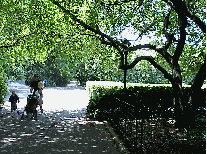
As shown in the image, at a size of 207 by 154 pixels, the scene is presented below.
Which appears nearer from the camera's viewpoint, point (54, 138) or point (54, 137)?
point (54, 138)

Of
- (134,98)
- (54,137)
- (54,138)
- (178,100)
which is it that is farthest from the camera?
(134,98)

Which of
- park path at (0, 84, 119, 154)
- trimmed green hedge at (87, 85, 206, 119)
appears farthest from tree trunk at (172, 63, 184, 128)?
park path at (0, 84, 119, 154)

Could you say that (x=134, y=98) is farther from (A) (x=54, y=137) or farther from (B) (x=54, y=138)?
(B) (x=54, y=138)

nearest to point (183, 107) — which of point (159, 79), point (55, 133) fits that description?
point (55, 133)

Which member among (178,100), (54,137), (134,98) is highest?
(178,100)

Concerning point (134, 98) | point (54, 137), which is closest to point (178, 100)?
point (134, 98)

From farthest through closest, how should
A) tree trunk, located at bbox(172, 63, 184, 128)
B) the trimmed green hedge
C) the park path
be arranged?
the trimmed green hedge → tree trunk, located at bbox(172, 63, 184, 128) → the park path

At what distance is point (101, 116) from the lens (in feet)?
39.3

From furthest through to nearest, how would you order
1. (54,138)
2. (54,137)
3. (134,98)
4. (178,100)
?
(134,98) → (178,100) → (54,137) → (54,138)

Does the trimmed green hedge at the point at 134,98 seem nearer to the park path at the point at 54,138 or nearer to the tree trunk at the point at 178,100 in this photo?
the tree trunk at the point at 178,100

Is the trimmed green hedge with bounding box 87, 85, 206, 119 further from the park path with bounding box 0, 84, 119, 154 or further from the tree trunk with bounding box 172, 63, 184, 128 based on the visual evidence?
the park path with bounding box 0, 84, 119, 154

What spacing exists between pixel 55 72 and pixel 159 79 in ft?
68.3

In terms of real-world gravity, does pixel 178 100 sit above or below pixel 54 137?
above

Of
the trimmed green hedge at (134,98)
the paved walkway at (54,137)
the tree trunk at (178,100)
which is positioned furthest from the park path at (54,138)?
the tree trunk at (178,100)
